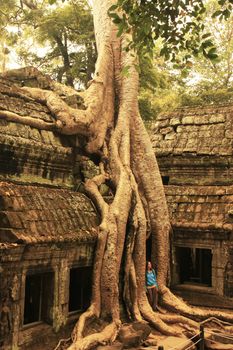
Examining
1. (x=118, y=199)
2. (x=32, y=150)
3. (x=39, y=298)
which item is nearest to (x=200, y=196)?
(x=118, y=199)

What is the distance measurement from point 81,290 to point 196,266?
5022mm

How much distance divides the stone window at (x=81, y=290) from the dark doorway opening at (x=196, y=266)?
330cm

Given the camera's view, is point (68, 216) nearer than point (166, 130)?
Yes

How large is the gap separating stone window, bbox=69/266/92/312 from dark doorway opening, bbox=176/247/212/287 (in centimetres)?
330

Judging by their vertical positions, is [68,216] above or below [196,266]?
above

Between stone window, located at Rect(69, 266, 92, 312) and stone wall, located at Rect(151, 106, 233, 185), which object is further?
stone wall, located at Rect(151, 106, 233, 185)

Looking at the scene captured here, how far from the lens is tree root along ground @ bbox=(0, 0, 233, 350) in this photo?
7102 millimetres

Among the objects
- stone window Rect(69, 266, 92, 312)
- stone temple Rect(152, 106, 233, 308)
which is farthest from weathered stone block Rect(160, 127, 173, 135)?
stone window Rect(69, 266, 92, 312)

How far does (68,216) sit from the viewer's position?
Answer: 691cm

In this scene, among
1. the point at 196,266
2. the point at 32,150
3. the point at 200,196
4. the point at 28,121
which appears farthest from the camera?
the point at 196,266

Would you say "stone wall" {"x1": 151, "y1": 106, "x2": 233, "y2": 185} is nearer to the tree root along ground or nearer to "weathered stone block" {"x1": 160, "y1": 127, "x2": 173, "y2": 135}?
"weathered stone block" {"x1": 160, "y1": 127, "x2": 173, "y2": 135}

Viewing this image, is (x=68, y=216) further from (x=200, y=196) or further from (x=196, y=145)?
(x=196, y=145)

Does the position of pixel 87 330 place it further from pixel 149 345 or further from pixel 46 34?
pixel 46 34

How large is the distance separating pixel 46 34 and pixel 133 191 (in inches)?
475
